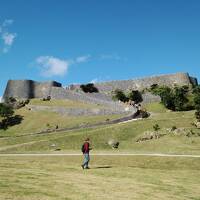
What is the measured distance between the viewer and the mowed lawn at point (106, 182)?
21.5 m

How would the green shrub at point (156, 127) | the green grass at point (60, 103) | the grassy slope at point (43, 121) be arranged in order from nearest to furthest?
the green shrub at point (156, 127) → the grassy slope at point (43, 121) → the green grass at point (60, 103)

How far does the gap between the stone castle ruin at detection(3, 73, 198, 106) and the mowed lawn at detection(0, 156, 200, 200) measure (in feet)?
264

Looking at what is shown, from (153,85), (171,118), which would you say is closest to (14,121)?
(171,118)

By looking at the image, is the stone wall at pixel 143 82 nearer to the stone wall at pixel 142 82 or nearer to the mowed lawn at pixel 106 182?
the stone wall at pixel 142 82

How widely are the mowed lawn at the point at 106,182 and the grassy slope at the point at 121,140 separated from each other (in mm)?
18690

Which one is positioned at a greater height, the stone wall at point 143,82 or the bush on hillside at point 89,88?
the stone wall at point 143,82

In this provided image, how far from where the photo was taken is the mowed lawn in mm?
21547

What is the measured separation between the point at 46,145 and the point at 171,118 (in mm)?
27006

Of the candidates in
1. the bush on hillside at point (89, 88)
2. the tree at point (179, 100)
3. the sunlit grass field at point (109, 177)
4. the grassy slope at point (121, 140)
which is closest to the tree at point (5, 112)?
the grassy slope at point (121, 140)

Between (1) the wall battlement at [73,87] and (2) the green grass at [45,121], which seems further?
(1) the wall battlement at [73,87]

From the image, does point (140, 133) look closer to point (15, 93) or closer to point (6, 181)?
point (6, 181)

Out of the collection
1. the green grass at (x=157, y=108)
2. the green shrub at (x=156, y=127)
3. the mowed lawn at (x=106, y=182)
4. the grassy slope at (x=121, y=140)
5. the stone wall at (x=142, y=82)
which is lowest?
the mowed lawn at (x=106, y=182)

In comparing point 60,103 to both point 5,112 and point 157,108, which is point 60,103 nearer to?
point 5,112

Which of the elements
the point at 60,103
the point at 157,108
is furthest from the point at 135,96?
the point at 60,103
